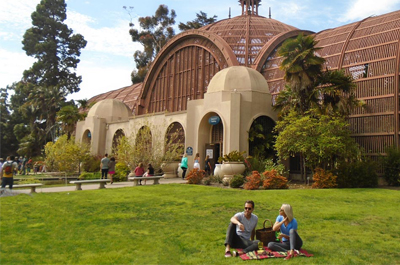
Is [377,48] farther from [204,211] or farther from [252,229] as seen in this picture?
[252,229]

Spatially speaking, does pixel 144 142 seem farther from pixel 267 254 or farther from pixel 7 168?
pixel 267 254

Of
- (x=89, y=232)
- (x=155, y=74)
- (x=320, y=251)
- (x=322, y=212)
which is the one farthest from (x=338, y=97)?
(x=155, y=74)

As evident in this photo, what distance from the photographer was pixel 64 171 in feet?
88.7

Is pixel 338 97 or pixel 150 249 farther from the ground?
pixel 338 97

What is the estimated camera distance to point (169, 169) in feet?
80.5

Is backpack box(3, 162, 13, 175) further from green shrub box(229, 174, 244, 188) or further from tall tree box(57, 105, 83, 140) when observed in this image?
tall tree box(57, 105, 83, 140)

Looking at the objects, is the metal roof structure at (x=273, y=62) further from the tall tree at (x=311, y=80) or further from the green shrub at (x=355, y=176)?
the green shrub at (x=355, y=176)

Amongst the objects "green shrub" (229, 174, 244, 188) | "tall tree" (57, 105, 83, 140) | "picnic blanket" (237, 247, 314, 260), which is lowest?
"picnic blanket" (237, 247, 314, 260)

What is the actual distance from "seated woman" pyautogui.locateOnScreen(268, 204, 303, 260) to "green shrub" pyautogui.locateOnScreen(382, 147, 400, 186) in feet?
46.6

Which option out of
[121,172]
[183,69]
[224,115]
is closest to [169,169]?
[121,172]

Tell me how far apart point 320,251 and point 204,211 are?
14.6 ft

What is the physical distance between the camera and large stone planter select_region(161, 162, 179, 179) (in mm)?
24234

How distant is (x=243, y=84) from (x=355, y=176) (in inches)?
357

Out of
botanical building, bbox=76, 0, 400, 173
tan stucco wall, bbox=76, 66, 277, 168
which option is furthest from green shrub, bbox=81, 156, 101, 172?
tan stucco wall, bbox=76, 66, 277, 168
